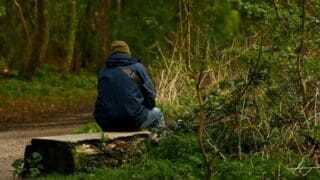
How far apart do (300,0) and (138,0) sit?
28.8 m

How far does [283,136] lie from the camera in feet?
30.1

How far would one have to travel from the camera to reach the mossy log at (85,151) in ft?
30.5

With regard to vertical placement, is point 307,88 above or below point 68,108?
above

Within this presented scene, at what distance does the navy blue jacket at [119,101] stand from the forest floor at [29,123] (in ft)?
5.21

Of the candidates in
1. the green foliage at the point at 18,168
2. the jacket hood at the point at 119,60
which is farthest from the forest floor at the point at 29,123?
the jacket hood at the point at 119,60

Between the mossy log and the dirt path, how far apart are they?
0.59m

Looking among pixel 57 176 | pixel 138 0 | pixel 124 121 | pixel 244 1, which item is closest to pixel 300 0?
pixel 244 1

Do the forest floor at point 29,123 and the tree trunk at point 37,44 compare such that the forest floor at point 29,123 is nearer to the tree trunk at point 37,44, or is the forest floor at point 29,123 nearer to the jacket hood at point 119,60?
the jacket hood at point 119,60

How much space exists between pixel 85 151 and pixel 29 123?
34.8 feet

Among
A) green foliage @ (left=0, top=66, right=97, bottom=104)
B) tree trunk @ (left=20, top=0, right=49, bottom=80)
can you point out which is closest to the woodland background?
green foliage @ (left=0, top=66, right=97, bottom=104)

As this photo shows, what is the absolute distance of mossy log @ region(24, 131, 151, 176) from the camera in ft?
30.5

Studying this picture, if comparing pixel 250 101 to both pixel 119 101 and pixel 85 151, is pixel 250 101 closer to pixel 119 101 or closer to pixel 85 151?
pixel 119 101

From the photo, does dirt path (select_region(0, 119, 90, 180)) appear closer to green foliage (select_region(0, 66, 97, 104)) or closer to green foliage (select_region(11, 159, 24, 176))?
green foliage (select_region(11, 159, 24, 176))

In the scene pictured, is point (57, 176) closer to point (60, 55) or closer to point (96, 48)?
point (96, 48)
